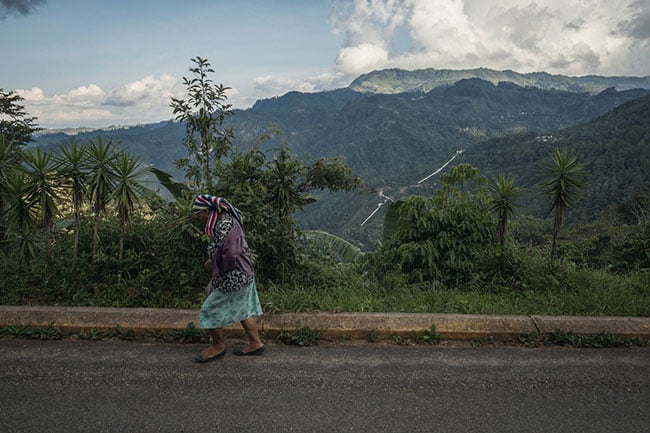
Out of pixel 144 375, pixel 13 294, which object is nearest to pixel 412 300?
pixel 144 375

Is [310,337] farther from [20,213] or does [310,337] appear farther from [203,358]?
[20,213]

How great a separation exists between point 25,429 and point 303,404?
1.81 m

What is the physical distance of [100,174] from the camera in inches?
200

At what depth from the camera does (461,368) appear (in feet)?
12.4

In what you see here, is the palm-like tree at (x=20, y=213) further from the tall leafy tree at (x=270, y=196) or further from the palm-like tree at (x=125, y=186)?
the tall leafy tree at (x=270, y=196)

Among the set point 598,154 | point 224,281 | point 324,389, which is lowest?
point 324,389

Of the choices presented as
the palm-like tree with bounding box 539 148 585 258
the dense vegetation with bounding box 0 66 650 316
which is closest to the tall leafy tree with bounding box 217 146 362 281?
the dense vegetation with bounding box 0 66 650 316

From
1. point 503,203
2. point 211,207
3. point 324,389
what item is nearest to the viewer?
point 324,389

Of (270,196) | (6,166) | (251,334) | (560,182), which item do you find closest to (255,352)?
(251,334)

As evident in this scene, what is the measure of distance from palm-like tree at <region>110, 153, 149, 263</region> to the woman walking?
63.4 inches

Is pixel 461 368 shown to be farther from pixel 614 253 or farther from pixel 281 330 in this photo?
pixel 614 253

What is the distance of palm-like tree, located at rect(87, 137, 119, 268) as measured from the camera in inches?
201

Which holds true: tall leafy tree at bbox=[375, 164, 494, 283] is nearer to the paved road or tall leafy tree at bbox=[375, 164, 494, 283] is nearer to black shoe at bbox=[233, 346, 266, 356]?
the paved road

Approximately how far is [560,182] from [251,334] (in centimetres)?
431
